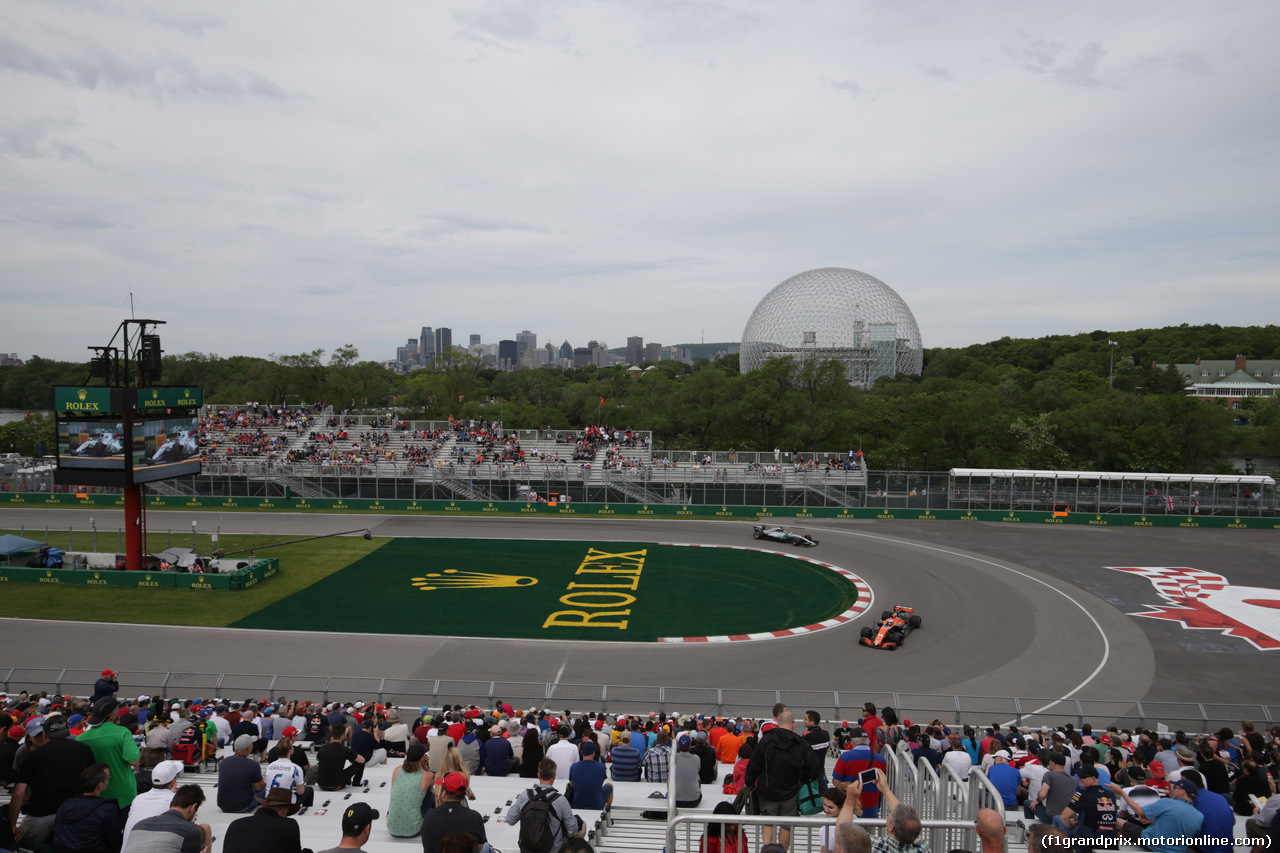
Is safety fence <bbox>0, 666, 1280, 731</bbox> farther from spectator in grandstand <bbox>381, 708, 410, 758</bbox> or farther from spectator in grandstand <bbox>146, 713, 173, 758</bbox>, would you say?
spectator in grandstand <bbox>146, 713, 173, 758</bbox>

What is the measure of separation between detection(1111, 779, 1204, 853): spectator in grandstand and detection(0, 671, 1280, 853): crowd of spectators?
18mm

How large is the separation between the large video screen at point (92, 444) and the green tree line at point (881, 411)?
4162 centimetres

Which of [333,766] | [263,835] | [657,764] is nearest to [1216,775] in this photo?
[657,764]

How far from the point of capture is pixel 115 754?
25.6ft

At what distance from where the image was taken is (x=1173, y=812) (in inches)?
311

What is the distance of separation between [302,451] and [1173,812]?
5493cm

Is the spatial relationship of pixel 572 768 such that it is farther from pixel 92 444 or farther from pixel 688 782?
pixel 92 444

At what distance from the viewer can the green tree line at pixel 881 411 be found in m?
54.0

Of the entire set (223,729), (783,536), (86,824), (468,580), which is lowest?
(468,580)

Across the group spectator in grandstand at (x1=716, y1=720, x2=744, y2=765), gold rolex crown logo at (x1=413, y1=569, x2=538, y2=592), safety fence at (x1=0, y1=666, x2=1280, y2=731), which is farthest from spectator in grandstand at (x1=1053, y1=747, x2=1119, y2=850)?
gold rolex crown logo at (x1=413, y1=569, x2=538, y2=592)

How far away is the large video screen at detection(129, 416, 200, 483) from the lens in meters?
30.7

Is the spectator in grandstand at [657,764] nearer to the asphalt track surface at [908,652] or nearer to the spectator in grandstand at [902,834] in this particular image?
the spectator in grandstand at [902,834]

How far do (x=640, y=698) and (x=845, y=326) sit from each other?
79.3 metres

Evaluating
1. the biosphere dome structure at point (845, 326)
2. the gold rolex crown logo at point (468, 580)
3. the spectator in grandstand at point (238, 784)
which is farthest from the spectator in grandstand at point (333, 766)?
the biosphere dome structure at point (845, 326)
